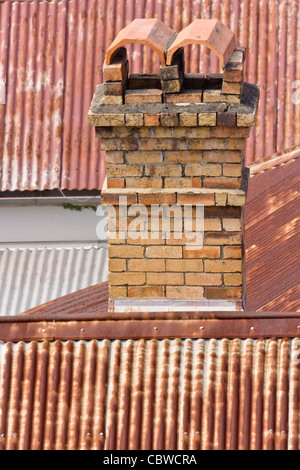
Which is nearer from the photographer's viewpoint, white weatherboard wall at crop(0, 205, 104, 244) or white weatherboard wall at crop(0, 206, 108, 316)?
white weatherboard wall at crop(0, 206, 108, 316)

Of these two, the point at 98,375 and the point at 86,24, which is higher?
the point at 86,24

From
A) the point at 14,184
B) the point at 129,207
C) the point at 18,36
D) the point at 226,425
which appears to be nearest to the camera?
the point at 226,425

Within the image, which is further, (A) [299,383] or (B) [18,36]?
(B) [18,36]

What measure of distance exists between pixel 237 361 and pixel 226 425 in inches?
15.6

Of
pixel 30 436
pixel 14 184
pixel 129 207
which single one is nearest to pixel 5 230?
pixel 14 184

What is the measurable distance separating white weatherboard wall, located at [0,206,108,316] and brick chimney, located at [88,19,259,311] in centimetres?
534

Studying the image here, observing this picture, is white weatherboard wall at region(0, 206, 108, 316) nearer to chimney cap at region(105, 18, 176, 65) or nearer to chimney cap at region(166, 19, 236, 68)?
chimney cap at region(105, 18, 176, 65)

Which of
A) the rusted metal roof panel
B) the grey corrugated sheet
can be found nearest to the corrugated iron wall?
the rusted metal roof panel

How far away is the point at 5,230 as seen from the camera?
1214 centimetres

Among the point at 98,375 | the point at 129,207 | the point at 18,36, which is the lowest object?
the point at 98,375

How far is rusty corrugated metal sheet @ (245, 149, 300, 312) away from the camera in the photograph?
6832 mm

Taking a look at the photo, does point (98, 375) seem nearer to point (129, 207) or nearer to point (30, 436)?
point (30, 436)

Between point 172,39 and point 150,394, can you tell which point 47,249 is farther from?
point 150,394

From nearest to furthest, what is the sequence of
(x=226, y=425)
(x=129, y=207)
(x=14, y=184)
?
(x=226, y=425) → (x=129, y=207) → (x=14, y=184)
